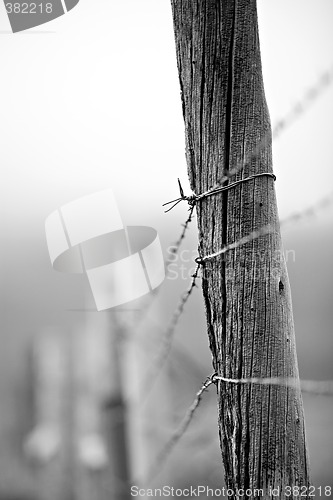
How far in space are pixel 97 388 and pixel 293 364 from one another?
4.07 meters

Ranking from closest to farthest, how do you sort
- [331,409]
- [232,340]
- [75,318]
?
[232,340], [331,409], [75,318]

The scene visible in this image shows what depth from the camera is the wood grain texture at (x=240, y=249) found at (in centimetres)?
109

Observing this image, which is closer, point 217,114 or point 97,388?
point 217,114

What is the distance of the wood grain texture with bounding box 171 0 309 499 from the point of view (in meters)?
1.09

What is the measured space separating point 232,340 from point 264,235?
0.24m

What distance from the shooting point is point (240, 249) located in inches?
44.4

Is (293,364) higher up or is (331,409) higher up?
(293,364)

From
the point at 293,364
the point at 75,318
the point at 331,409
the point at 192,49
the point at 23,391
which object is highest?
the point at 192,49

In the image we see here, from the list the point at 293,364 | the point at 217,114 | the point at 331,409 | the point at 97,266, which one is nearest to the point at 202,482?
the point at 331,409

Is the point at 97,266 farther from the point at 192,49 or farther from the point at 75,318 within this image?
the point at 75,318

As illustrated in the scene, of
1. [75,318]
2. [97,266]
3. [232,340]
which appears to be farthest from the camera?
[75,318]

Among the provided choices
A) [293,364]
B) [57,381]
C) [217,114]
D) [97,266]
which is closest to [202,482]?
[57,381]

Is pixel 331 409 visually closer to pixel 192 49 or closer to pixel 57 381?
pixel 57 381

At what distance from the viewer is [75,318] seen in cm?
477
